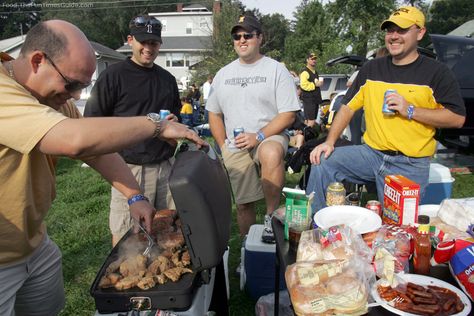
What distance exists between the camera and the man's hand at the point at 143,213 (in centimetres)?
225

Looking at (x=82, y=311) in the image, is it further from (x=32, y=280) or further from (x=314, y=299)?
(x=314, y=299)

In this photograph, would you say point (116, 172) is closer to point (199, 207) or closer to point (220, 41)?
point (199, 207)

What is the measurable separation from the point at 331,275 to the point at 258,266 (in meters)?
1.42

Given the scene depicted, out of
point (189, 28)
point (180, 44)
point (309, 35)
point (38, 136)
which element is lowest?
point (38, 136)

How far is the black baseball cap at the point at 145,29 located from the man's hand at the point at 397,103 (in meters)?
1.98

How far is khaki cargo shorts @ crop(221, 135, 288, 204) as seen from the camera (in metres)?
3.67

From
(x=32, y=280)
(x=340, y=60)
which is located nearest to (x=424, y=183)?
(x=32, y=280)

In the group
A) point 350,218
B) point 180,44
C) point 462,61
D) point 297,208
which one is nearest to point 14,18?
point 180,44

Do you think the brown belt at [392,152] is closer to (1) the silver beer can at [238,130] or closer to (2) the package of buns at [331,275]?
(1) the silver beer can at [238,130]

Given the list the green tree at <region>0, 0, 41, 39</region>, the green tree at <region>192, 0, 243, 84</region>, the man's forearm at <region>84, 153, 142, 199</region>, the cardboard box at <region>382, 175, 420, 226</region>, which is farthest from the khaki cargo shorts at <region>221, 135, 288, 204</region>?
the green tree at <region>0, 0, 41, 39</region>

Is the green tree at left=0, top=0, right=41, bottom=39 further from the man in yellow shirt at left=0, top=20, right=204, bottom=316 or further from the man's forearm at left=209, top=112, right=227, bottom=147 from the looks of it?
the man in yellow shirt at left=0, top=20, right=204, bottom=316

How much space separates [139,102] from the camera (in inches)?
125

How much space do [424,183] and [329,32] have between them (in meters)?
29.3

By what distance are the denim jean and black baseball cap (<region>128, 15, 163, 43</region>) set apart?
1.80 metres
